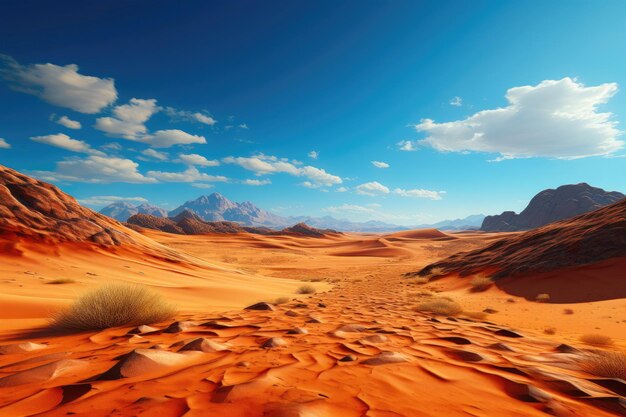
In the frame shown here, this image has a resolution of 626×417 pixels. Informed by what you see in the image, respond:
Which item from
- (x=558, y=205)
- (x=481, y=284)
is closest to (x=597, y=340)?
(x=481, y=284)

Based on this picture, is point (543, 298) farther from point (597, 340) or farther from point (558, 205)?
point (558, 205)

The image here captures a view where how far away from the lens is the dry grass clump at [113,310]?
4.71 meters

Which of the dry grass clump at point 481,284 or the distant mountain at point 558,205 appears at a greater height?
the distant mountain at point 558,205

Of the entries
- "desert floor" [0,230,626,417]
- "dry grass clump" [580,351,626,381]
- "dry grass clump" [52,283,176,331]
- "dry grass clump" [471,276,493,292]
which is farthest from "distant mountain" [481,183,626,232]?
"dry grass clump" [52,283,176,331]

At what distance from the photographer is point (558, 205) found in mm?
123500

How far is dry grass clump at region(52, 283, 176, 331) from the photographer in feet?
15.5

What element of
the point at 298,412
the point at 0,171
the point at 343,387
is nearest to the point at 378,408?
the point at 343,387

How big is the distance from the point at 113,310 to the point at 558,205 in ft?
511

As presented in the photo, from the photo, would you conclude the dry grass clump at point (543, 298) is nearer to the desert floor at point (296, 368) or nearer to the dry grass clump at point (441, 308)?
the desert floor at point (296, 368)

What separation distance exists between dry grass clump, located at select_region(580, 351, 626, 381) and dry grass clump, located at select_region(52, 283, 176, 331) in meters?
6.09

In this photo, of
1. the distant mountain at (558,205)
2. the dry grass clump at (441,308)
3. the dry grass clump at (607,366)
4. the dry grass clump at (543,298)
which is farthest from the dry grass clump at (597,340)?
the distant mountain at (558,205)

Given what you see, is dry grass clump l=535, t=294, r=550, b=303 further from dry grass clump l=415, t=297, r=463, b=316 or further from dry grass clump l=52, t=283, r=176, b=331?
dry grass clump l=52, t=283, r=176, b=331

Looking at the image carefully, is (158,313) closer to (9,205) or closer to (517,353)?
(517,353)

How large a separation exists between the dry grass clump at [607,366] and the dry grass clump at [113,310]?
6.09 metres
